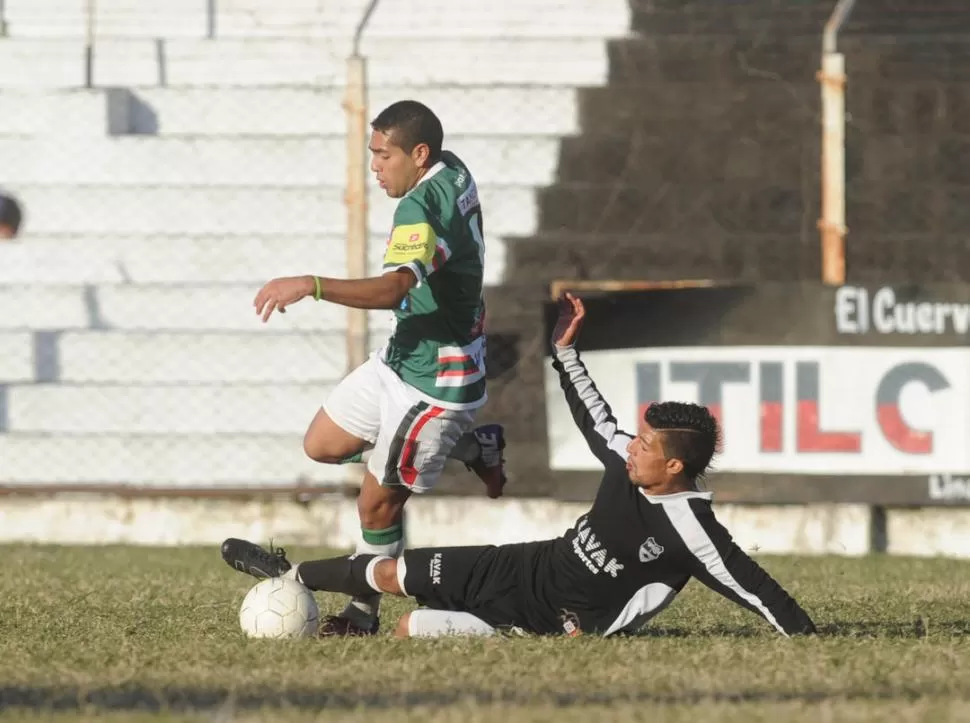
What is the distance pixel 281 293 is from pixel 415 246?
74 cm

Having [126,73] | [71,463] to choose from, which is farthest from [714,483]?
[126,73]

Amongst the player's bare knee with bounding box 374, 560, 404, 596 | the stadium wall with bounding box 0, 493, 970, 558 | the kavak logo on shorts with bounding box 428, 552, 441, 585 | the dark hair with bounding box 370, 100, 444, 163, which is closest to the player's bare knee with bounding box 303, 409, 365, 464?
the player's bare knee with bounding box 374, 560, 404, 596

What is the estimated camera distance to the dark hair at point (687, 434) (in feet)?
22.8

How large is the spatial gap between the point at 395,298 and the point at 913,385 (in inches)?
248

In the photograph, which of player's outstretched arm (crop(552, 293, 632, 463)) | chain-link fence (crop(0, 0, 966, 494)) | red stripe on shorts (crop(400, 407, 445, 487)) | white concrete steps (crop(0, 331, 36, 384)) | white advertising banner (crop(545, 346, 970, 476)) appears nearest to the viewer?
player's outstretched arm (crop(552, 293, 632, 463))

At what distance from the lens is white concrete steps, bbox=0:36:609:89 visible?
561 inches

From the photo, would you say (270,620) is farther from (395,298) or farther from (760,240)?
(760,240)

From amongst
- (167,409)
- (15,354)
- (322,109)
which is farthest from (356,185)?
(15,354)

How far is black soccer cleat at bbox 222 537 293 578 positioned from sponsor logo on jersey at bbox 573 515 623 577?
1.35 m

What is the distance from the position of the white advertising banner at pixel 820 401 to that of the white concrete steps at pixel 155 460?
2.67 m

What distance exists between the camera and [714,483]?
41.7ft

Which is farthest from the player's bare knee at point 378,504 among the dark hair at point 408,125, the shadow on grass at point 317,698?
the shadow on grass at point 317,698

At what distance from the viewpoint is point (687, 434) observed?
6953 mm

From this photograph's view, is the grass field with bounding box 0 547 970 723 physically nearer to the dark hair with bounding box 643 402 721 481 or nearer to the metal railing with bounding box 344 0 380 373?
the dark hair with bounding box 643 402 721 481
